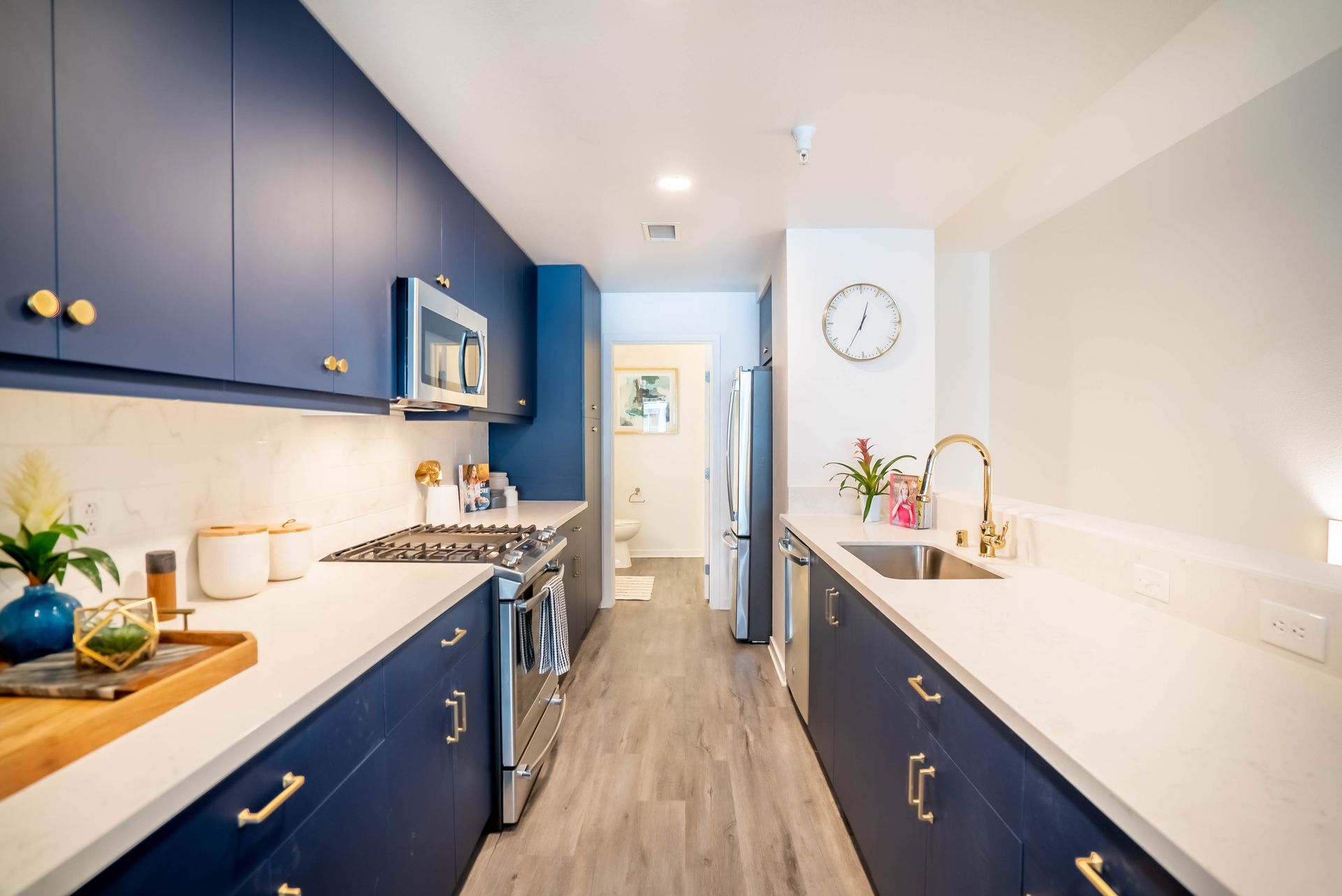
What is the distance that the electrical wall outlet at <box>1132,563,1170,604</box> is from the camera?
4.25 feet

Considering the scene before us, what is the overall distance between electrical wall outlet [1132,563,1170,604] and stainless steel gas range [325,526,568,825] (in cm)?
169

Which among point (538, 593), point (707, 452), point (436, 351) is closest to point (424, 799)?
point (538, 593)

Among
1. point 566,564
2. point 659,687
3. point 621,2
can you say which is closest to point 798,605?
point 659,687

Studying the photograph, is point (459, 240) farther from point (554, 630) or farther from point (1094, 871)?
point (1094, 871)

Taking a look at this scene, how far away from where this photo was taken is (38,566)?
95 cm

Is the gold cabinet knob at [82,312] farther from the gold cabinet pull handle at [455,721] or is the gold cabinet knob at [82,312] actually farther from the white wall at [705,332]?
the white wall at [705,332]

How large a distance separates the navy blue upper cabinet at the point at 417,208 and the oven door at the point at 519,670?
1.17 metres

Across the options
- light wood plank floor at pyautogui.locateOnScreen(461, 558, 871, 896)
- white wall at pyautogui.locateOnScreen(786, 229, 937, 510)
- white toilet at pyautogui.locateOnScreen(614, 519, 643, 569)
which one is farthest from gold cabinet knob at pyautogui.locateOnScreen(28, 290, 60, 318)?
white toilet at pyautogui.locateOnScreen(614, 519, 643, 569)

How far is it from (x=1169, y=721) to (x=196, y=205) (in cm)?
182

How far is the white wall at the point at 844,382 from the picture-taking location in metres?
2.94

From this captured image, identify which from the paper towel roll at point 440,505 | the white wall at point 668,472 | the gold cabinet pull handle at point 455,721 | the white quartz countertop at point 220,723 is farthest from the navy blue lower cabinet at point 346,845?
the white wall at point 668,472

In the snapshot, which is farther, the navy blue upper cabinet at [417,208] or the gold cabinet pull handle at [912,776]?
the navy blue upper cabinet at [417,208]

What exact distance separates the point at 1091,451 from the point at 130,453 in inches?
158

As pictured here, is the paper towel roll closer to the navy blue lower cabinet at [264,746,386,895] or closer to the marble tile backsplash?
the marble tile backsplash
